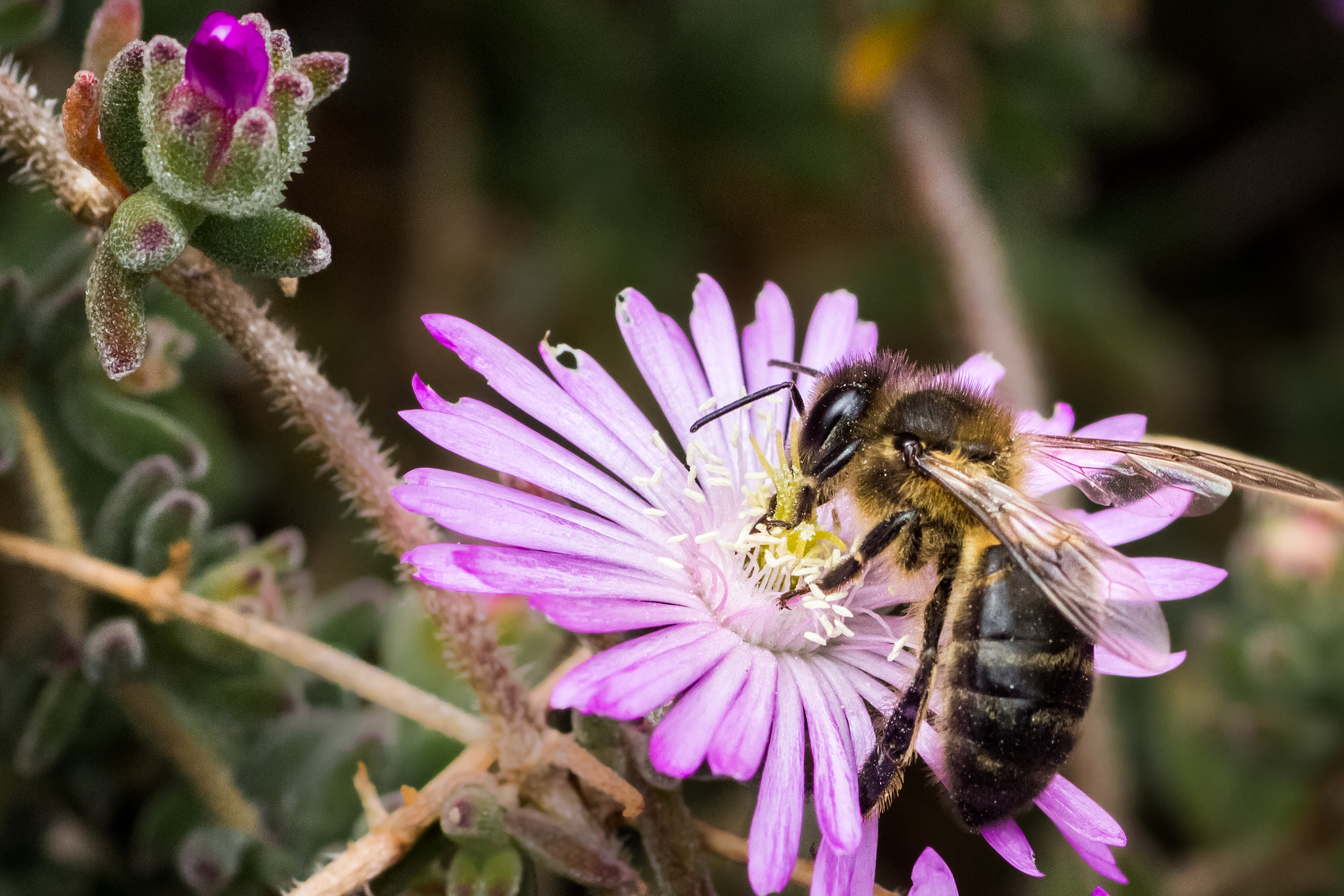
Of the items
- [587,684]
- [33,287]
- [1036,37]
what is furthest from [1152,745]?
[33,287]

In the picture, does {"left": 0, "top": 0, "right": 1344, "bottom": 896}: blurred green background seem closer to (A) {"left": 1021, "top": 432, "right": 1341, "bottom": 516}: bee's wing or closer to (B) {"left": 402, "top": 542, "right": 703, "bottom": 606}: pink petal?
(A) {"left": 1021, "top": 432, "right": 1341, "bottom": 516}: bee's wing

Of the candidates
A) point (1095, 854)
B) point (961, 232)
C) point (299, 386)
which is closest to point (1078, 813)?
point (1095, 854)

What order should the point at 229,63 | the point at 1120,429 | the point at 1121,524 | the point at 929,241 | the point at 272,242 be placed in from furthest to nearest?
the point at 929,241 → the point at 1120,429 → the point at 1121,524 → the point at 272,242 → the point at 229,63

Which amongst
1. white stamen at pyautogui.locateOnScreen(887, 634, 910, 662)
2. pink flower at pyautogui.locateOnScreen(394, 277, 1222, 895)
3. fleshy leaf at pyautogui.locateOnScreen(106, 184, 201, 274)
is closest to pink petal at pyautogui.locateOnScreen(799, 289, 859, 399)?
pink flower at pyautogui.locateOnScreen(394, 277, 1222, 895)

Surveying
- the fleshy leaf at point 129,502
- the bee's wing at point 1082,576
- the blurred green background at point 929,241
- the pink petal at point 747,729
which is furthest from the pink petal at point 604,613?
the blurred green background at point 929,241

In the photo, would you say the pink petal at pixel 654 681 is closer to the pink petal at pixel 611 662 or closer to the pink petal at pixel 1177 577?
the pink petal at pixel 611 662

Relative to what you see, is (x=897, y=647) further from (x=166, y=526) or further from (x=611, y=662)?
(x=166, y=526)
